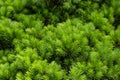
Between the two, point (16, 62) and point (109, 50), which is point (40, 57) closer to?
point (16, 62)

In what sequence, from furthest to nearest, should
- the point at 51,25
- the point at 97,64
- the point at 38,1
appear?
1. the point at 38,1
2. the point at 51,25
3. the point at 97,64

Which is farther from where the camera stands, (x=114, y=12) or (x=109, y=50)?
(x=114, y=12)

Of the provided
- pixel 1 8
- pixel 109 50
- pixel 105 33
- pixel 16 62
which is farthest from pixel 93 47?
pixel 1 8

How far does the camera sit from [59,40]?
80.9 inches

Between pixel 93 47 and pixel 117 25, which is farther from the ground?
pixel 117 25

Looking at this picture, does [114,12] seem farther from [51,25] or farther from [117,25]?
[51,25]

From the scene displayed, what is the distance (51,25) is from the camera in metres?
2.32

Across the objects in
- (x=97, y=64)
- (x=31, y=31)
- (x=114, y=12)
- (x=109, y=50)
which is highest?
(x=114, y=12)

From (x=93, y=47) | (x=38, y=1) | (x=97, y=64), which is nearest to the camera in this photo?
(x=97, y=64)

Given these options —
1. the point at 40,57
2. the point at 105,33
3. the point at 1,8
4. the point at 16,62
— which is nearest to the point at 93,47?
the point at 105,33

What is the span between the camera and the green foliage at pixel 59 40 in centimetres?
193

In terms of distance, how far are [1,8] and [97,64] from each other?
40.0 inches

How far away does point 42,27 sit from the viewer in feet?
8.00

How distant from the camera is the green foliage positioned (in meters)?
1.93
